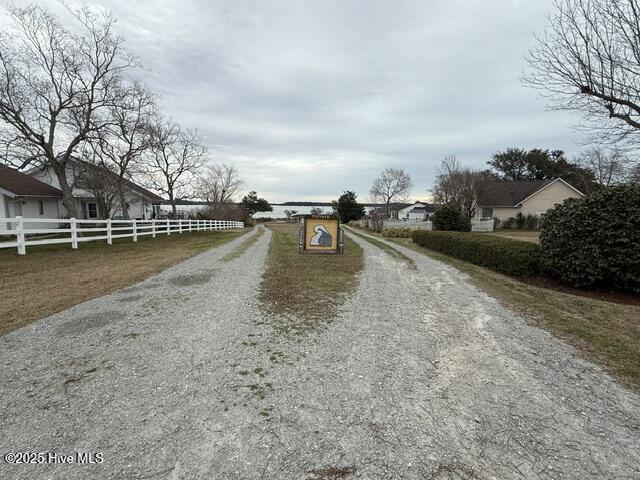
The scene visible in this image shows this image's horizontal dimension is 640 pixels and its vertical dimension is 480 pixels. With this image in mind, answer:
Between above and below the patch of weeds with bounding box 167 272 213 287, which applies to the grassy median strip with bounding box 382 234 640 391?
below

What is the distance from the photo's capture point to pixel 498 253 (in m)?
8.73

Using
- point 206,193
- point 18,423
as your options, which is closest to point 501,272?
point 18,423

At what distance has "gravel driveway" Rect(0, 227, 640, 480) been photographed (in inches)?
75.0

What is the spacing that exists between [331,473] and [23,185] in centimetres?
2853

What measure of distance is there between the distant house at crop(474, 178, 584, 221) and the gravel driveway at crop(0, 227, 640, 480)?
112 ft

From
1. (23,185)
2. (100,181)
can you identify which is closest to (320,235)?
(100,181)

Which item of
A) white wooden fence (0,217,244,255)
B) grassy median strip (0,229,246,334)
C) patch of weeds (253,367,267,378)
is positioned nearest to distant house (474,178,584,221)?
white wooden fence (0,217,244,255)

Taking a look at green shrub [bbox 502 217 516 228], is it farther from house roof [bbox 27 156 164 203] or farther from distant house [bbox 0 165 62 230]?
distant house [bbox 0 165 62 230]

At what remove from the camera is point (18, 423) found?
2193mm

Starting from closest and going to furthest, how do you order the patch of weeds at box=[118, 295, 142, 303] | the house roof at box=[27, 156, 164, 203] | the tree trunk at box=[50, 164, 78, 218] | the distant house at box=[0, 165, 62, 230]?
the patch of weeds at box=[118, 295, 142, 303] < the tree trunk at box=[50, 164, 78, 218] < the distant house at box=[0, 165, 62, 230] < the house roof at box=[27, 156, 164, 203]

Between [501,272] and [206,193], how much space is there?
43486 millimetres

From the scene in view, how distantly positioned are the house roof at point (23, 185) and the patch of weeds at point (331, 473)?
79.5 ft

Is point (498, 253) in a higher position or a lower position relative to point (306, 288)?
higher

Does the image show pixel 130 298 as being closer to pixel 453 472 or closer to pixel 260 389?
pixel 260 389
